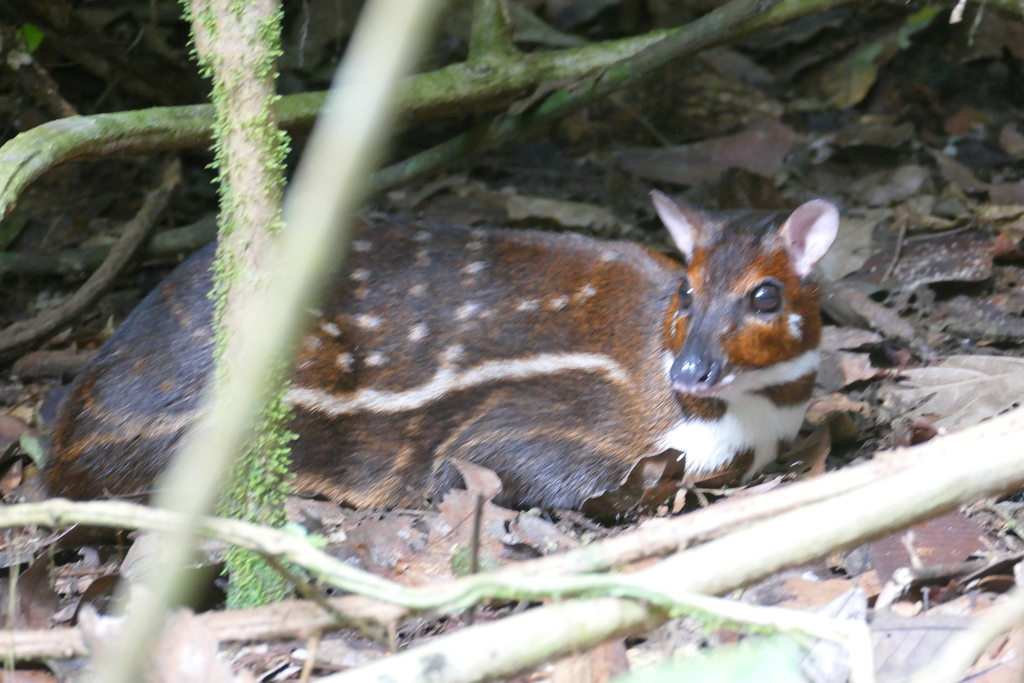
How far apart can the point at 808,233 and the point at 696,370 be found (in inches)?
26.7

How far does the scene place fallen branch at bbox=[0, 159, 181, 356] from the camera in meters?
4.33

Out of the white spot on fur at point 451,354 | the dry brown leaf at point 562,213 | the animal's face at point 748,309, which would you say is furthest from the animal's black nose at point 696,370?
the dry brown leaf at point 562,213

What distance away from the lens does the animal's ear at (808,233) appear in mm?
3393

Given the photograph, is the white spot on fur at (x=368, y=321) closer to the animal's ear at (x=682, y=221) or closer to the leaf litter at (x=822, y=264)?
the leaf litter at (x=822, y=264)

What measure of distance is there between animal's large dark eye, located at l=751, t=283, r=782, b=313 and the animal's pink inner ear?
13.5 inches

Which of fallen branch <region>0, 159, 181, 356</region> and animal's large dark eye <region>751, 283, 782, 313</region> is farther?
fallen branch <region>0, 159, 181, 356</region>

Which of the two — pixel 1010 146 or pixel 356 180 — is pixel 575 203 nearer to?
pixel 1010 146

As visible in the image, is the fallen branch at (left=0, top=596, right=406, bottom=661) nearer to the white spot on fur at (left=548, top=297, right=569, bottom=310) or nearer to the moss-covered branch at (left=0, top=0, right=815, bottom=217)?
the moss-covered branch at (left=0, top=0, right=815, bottom=217)

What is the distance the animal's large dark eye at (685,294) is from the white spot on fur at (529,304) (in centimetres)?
54

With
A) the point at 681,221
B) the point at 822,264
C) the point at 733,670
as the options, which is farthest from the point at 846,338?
the point at 733,670

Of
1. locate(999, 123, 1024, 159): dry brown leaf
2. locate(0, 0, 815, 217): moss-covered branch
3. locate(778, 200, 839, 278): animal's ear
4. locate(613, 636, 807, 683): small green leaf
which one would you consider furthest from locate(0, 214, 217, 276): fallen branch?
locate(999, 123, 1024, 159): dry brown leaf

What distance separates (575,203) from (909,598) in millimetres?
3207

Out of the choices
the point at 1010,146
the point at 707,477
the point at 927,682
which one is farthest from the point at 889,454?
the point at 1010,146

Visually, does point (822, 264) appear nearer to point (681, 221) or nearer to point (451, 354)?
point (681, 221)
